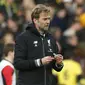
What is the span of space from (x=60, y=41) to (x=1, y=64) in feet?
15.7

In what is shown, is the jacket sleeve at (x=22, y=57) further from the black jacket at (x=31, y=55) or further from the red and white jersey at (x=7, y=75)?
the red and white jersey at (x=7, y=75)

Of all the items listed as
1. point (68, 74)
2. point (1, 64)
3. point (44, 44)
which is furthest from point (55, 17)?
point (44, 44)

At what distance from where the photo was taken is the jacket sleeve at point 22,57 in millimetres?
7516

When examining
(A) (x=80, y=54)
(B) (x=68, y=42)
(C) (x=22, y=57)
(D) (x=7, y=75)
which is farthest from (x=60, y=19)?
(C) (x=22, y=57)

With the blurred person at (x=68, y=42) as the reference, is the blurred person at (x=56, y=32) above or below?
above

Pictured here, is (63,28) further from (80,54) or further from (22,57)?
(22,57)

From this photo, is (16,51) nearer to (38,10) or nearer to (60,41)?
(38,10)

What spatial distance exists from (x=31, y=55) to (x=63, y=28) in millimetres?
6468

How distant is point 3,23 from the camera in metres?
14.8

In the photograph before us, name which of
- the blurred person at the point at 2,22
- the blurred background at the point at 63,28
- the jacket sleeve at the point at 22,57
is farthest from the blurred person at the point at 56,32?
the jacket sleeve at the point at 22,57

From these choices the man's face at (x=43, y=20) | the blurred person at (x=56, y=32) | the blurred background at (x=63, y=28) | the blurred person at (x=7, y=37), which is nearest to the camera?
the man's face at (x=43, y=20)

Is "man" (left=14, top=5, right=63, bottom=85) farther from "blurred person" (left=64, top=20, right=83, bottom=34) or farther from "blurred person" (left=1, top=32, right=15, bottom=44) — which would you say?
"blurred person" (left=1, top=32, right=15, bottom=44)

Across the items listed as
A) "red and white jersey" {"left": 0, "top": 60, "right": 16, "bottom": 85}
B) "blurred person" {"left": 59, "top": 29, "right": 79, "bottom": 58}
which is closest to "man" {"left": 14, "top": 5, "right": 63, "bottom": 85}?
"red and white jersey" {"left": 0, "top": 60, "right": 16, "bottom": 85}

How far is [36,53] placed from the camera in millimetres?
7648
